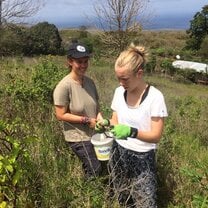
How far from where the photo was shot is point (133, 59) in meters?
3.24

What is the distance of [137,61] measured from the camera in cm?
325

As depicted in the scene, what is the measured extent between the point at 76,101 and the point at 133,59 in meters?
0.91

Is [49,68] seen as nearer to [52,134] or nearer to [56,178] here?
[52,134]

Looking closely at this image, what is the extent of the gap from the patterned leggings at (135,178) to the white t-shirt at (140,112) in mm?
61

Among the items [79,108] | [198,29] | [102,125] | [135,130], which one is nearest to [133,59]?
[135,130]

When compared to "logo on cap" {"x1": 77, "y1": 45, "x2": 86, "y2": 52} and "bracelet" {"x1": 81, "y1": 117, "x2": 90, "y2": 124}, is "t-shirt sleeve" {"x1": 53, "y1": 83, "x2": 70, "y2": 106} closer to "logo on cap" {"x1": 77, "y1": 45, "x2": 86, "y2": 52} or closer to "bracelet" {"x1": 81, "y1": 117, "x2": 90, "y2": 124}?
"bracelet" {"x1": 81, "y1": 117, "x2": 90, "y2": 124}

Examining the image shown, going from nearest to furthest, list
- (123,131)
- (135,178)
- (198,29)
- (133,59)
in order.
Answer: (123,131) → (133,59) → (135,178) → (198,29)

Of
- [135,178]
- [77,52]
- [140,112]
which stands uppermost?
[77,52]

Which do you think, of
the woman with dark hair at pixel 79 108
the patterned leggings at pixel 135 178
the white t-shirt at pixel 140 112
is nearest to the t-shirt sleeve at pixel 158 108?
the white t-shirt at pixel 140 112

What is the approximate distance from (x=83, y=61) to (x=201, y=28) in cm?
4534

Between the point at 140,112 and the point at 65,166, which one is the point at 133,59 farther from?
the point at 65,166

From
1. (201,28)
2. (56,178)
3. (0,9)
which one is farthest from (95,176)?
(201,28)

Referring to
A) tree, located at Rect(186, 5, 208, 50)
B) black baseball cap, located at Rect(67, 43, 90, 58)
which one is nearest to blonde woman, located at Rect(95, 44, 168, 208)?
black baseball cap, located at Rect(67, 43, 90, 58)

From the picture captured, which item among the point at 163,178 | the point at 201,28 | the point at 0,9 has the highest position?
the point at 163,178
